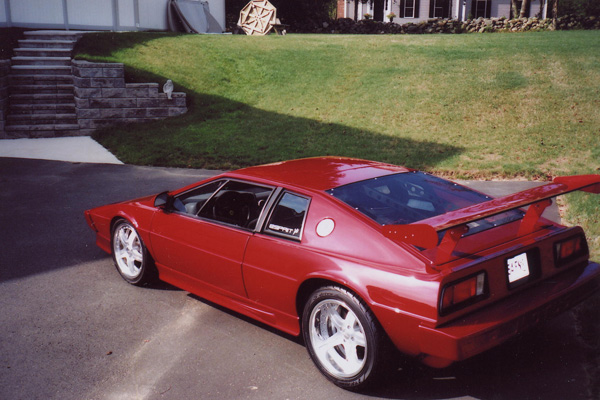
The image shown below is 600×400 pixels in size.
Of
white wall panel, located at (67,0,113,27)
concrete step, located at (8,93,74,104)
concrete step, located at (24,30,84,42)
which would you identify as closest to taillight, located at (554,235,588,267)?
concrete step, located at (8,93,74,104)

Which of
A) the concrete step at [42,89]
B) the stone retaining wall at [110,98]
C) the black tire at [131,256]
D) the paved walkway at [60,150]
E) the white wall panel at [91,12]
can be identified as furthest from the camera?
the white wall panel at [91,12]

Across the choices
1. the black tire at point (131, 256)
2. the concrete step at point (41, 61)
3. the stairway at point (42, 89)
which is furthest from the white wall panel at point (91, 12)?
the black tire at point (131, 256)

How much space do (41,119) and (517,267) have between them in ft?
42.8

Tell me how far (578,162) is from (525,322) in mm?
8038

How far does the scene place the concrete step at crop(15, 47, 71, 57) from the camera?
53.1ft

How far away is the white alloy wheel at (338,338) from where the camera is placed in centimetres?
363

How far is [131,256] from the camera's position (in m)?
5.51

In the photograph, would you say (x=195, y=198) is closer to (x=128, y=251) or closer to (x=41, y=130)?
(x=128, y=251)

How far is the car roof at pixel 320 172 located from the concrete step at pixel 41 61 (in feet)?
43.5

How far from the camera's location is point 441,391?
3.64 meters

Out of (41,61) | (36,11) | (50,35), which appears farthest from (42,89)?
(36,11)

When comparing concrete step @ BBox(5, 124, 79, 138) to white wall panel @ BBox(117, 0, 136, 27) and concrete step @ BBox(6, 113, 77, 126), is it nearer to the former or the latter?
concrete step @ BBox(6, 113, 77, 126)

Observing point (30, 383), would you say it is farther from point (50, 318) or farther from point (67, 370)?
point (50, 318)

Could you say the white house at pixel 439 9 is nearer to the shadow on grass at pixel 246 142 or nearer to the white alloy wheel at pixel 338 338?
the shadow on grass at pixel 246 142
